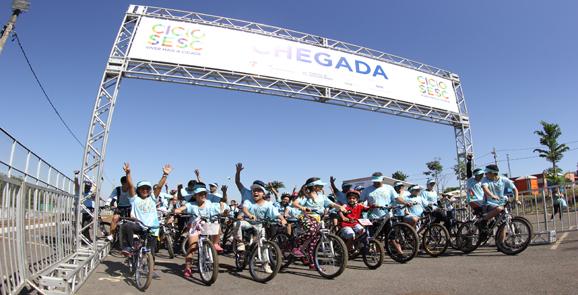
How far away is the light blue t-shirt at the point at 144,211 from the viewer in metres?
6.46

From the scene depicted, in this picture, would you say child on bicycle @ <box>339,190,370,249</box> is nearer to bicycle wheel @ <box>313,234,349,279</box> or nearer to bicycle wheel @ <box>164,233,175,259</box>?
bicycle wheel @ <box>313,234,349,279</box>

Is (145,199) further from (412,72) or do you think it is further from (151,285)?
(412,72)

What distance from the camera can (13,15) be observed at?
1242 cm

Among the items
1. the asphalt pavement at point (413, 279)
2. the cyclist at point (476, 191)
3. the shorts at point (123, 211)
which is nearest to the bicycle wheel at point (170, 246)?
the shorts at point (123, 211)

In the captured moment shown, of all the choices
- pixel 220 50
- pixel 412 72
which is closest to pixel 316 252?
pixel 220 50

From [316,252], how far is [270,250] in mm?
748

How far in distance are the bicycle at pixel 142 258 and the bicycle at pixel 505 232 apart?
6.28 m

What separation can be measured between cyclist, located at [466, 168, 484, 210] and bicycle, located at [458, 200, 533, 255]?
19 centimetres

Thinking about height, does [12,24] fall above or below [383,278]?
above

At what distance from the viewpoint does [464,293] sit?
4.86 m

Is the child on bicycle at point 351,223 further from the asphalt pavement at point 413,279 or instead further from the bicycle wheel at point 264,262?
the bicycle wheel at point 264,262

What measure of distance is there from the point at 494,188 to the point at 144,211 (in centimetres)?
689

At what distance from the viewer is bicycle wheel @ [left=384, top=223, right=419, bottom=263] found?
7.28 m

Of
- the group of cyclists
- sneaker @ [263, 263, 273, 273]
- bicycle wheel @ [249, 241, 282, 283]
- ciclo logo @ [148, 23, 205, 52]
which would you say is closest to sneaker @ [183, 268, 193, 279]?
the group of cyclists
